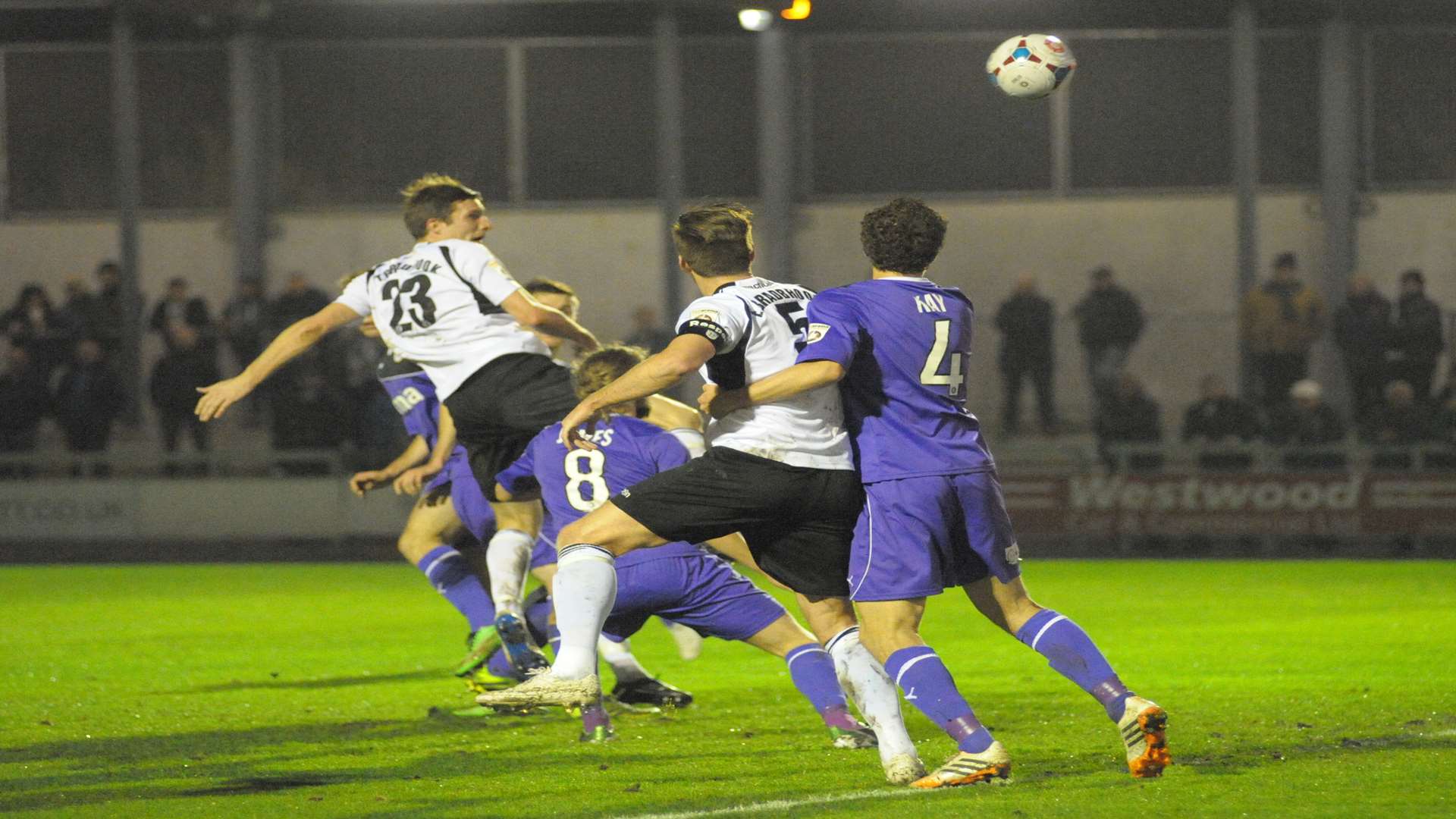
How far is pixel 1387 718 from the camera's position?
714 cm

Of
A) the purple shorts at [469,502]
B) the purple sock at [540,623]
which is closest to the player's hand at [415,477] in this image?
the purple shorts at [469,502]

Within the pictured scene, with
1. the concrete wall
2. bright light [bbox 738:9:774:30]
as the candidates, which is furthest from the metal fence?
bright light [bbox 738:9:774:30]

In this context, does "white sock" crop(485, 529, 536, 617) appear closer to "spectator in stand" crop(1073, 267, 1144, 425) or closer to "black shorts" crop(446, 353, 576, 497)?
"black shorts" crop(446, 353, 576, 497)

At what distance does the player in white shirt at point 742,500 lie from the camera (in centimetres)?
563

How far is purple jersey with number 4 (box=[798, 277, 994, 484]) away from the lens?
226 inches

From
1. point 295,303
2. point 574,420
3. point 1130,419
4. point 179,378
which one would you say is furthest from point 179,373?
point 574,420

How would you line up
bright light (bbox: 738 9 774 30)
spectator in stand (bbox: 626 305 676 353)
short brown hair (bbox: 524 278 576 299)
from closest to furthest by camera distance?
short brown hair (bbox: 524 278 576 299) → bright light (bbox: 738 9 774 30) → spectator in stand (bbox: 626 305 676 353)

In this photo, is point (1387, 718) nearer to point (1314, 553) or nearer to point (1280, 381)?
point (1314, 553)

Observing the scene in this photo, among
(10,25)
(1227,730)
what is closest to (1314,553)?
(1227,730)

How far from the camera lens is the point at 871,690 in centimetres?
575

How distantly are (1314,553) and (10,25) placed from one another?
16.7m

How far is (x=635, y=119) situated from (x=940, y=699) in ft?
60.6

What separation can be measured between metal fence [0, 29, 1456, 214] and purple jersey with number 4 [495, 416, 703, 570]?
54.2 ft

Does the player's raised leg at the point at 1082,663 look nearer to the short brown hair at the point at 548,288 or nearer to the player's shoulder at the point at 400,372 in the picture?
the short brown hair at the point at 548,288
